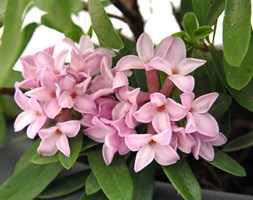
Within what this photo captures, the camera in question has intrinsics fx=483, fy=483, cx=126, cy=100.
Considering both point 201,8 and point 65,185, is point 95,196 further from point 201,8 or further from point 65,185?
point 201,8

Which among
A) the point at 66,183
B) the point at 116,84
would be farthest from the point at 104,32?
the point at 66,183

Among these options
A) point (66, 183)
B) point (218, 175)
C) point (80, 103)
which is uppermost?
point (80, 103)

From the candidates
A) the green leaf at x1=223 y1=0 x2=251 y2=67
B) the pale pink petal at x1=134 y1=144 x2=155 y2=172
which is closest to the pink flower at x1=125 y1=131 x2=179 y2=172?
the pale pink petal at x1=134 y1=144 x2=155 y2=172

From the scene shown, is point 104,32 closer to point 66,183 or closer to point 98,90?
point 98,90

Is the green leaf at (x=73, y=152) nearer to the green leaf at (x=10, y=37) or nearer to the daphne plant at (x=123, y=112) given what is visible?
the daphne plant at (x=123, y=112)

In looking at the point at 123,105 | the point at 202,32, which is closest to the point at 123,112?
the point at 123,105

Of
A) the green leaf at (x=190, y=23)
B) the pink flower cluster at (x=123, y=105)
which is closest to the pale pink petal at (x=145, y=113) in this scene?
the pink flower cluster at (x=123, y=105)
